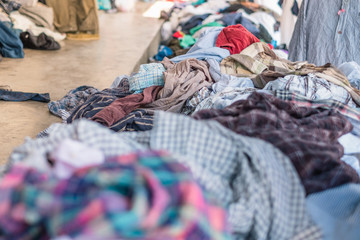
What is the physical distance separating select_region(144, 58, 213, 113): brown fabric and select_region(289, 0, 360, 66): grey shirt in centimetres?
153

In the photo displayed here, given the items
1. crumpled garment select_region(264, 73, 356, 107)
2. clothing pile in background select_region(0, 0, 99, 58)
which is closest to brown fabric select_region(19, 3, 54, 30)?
clothing pile in background select_region(0, 0, 99, 58)

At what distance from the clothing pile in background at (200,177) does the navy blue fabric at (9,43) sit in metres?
2.58

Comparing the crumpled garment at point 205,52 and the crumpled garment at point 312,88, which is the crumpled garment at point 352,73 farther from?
the crumpled garment at point 205,52

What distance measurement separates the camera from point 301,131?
1.37m

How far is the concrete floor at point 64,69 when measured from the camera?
2484 millimetres

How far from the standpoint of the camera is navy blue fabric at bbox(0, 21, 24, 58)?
3777 mm

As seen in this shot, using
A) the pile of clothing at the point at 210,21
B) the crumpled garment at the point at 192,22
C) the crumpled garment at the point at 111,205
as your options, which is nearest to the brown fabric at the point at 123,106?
the crumpled garment at the point at 111,205

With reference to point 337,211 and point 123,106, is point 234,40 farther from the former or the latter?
point 337,211

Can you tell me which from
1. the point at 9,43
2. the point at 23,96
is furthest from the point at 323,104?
the point at 9,43

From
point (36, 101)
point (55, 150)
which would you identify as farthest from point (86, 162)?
point (36, 101)

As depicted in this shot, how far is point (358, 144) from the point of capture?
1.48 metres

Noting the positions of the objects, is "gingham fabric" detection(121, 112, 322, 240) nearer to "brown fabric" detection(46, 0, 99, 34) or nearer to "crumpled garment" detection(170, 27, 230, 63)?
"crumpled garment" detection(170, 27, 230, 63)

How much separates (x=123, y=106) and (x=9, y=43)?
84.2 inches

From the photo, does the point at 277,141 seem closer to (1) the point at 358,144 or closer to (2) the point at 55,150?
(1) the point at 358,144
